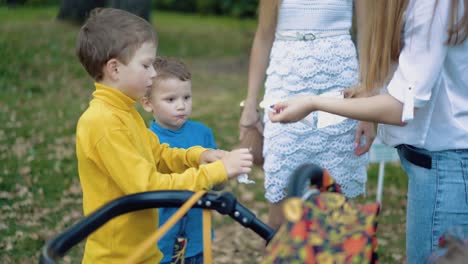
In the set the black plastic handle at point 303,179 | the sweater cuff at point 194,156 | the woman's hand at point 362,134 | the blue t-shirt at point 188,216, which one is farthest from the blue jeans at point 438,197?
the blue t-shirt at point 188,216

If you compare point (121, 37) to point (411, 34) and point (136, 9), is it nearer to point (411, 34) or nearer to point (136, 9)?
point (411, 34)

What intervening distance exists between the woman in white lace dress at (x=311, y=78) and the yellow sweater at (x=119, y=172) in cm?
78

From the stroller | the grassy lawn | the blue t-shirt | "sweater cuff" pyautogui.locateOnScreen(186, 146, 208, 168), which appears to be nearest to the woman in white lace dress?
the blue t-shirt

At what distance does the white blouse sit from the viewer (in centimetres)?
209

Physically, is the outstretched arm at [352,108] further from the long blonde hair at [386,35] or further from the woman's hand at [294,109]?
the long blonde hair at [386,35]

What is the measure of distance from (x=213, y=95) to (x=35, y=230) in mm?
6662

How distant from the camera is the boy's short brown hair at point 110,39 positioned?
92.2 inches

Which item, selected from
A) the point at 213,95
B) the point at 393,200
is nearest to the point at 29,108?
the point at 213,95

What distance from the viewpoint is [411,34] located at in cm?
213

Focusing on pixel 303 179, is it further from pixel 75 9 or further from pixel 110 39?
pixel 75 9

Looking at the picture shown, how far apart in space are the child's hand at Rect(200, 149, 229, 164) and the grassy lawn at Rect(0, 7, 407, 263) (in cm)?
235

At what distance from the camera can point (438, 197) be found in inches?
89.0

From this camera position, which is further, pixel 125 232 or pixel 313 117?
pixel 313 117

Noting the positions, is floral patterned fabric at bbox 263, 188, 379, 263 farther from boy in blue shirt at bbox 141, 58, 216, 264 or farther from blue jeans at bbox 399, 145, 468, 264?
boy in blue shirt at bbox 141, 58, 216, 264
